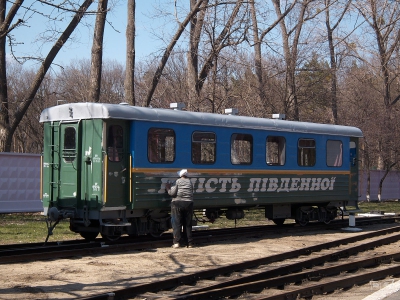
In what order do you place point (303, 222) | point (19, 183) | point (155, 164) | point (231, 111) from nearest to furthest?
point (155, 164) → point (231, 111) → point (303, 222) → point (19, 183)

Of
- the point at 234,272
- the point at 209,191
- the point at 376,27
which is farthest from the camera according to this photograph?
the point at 376,27

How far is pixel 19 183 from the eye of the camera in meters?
21.6

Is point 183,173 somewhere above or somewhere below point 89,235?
above

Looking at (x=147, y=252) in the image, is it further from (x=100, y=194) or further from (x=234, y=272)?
(x=234, y=272)

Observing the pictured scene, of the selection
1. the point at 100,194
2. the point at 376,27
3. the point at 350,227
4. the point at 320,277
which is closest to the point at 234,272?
the point at 320,277

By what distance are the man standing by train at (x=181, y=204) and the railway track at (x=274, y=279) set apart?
2562 mm

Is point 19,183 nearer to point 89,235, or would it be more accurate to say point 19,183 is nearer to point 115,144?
point 89,235

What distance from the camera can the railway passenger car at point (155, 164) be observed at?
44.8ft

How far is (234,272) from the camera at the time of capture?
432 inches

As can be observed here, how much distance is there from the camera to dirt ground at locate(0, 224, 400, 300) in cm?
950

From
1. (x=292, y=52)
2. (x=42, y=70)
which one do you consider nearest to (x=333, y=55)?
(x=292, y=52)

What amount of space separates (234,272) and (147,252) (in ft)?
9.60

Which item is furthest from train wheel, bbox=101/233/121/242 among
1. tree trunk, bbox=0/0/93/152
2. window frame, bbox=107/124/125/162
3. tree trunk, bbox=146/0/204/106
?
tree trunk, bbox=146/0/204/106

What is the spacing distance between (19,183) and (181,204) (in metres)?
9.64
